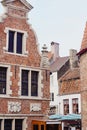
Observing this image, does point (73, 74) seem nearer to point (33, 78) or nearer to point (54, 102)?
point (54, 102)

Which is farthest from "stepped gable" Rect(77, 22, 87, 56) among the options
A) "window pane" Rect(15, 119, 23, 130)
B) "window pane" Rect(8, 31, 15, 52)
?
"window pane" Rect(15, 119, 23, 130)

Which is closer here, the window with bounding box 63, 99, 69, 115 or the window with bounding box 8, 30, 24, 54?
the window with bounding box 8, 30, 24, 54

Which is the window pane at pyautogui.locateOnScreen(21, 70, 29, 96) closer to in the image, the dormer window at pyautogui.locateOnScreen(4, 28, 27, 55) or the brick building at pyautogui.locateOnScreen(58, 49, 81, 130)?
the dormer window at pyautogui.locateOnScreen(4, 28, 27, 55)

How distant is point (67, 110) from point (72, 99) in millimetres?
1548

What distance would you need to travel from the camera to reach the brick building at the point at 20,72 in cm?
1877

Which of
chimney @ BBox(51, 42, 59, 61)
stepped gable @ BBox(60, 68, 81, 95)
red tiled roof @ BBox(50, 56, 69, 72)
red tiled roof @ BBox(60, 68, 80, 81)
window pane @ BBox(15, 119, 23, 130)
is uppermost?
chimney @ BBox(51, 42, 59, 61)

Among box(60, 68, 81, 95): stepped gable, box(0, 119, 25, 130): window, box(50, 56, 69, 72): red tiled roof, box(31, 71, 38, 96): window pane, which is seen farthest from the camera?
box(50, 56, 69, 72): red tiled roof

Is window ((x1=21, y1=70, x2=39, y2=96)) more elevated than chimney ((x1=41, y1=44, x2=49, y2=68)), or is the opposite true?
chimney ((x1=41, y1=44, x2=49, y2=68))

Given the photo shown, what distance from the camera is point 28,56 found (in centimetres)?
2009

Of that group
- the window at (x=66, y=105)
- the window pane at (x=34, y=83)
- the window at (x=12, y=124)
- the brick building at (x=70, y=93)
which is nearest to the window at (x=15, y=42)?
the window pane at (x=34, y=83)

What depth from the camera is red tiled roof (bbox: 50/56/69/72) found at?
1525 inches

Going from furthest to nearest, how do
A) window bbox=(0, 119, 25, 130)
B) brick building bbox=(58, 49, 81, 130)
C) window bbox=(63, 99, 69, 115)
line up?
1. window bbox=(63, 99, 69, 115)
2. brick building bbox=(58, 49, 81, 130)
3. window bbox=(0, 119, 25, 130)

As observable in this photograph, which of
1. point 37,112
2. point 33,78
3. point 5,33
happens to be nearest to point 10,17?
point 5,33

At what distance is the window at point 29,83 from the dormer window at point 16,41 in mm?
1246
